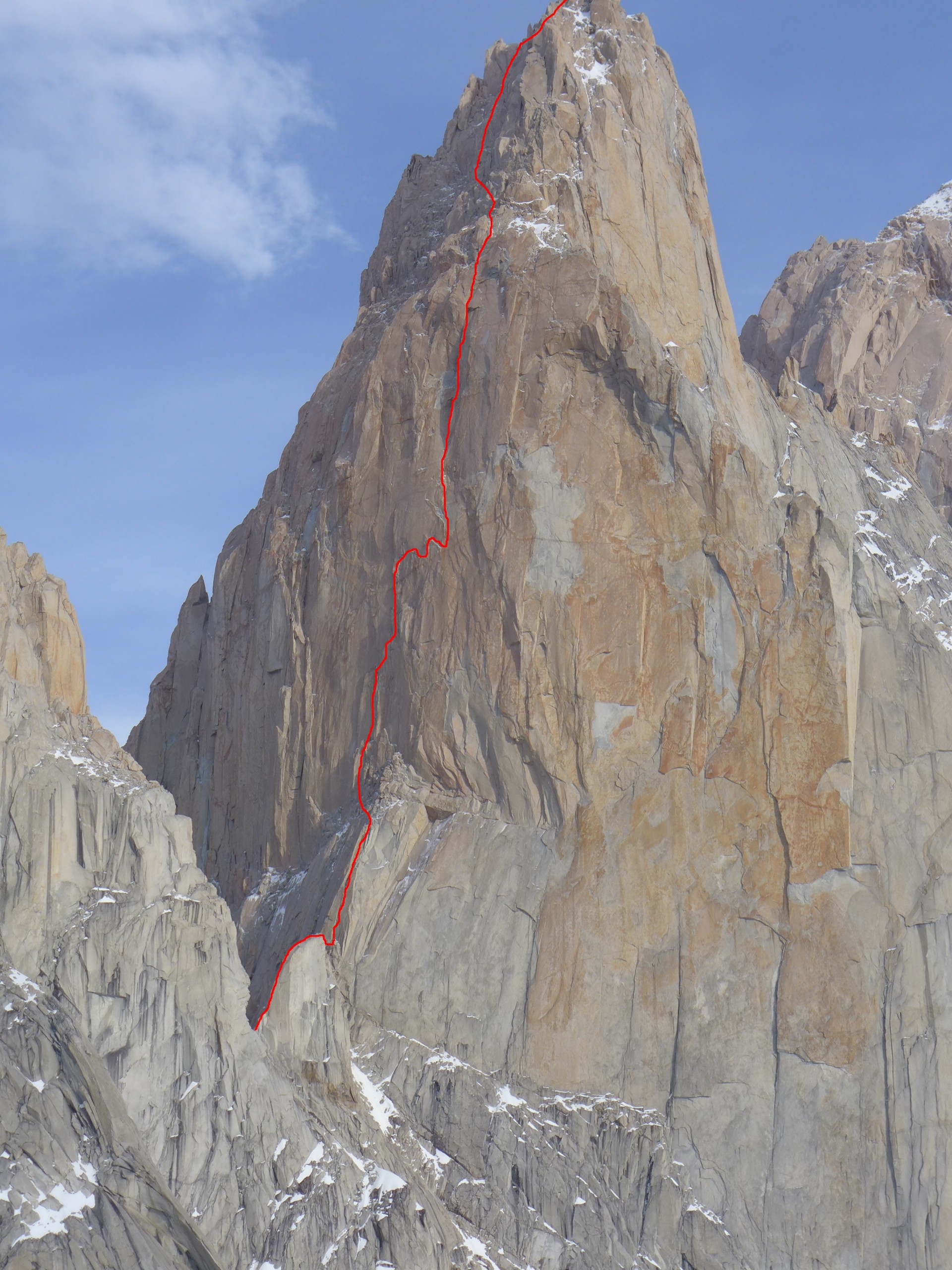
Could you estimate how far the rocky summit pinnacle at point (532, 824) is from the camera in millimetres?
48344

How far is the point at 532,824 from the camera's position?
184 feet

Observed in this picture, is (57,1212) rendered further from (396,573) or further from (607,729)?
(396,573)

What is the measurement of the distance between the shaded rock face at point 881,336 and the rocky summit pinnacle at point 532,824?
1422 centimetres

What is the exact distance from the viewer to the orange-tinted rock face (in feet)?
178

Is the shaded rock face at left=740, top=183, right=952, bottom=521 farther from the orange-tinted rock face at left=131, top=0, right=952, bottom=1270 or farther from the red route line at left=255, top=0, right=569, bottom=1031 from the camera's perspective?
the red route line at left=255, top=0, right=569, bottom=1031

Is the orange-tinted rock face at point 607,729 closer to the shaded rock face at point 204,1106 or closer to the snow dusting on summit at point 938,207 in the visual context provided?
the shaded rock face at point 204,1106

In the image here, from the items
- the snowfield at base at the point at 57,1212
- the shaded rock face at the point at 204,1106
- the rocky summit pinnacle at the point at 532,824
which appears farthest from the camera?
the rocky summit pinnacle at the point at 532,824

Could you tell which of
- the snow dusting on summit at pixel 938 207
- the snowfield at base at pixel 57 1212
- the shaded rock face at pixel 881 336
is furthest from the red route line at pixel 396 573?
the snow dusting on summit at pixel 938 207

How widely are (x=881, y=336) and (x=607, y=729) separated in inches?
1337

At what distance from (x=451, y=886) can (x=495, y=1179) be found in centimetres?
887

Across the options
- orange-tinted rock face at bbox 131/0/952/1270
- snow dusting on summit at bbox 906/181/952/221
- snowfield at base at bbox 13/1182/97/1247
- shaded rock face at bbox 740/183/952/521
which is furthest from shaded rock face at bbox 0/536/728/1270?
snow dusting on summit at bbox 906/181/952/221

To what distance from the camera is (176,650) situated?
7056 centimetres

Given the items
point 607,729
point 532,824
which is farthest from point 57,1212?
point 607,729

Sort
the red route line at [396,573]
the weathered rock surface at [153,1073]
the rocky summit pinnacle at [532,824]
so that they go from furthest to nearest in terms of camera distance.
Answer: the red route line at [396,573], the rocky summit pinnacle at [532,824], the weathered rock surface at [153,1073]
